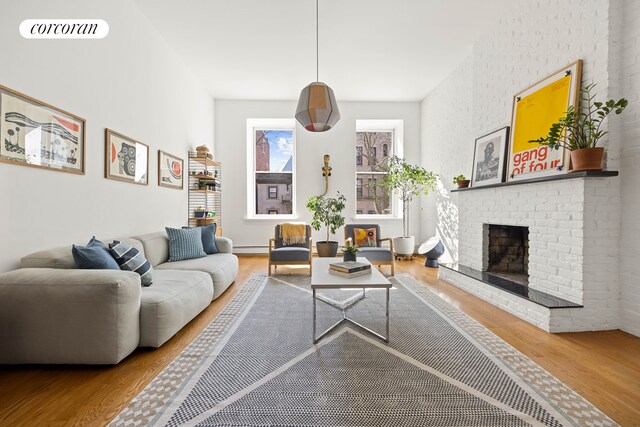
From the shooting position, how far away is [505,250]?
146 inches

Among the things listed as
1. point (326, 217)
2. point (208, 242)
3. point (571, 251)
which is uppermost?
point (326, 217)

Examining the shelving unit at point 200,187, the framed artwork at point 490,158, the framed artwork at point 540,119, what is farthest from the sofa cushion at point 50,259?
the framed artwork at point 490,158

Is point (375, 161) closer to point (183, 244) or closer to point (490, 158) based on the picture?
point (490, 158)

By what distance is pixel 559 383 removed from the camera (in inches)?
67.4

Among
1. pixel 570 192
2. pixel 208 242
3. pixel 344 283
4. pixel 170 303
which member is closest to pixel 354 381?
pixel 344 283

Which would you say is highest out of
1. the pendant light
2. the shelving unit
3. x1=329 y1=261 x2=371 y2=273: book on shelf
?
the pendant light

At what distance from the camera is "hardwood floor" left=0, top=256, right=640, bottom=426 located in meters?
1.47

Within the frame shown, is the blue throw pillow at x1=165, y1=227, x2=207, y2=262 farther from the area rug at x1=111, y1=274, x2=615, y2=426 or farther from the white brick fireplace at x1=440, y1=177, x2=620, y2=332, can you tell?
the white brick fireplace at x1=440, y1=177, x2=620, y2=332

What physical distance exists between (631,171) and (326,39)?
3601 millimetres

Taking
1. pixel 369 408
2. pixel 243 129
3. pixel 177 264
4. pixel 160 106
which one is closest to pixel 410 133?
pixel 243 129

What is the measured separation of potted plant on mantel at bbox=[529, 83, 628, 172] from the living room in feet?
0.23

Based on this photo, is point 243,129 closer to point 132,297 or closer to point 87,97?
point 87,97

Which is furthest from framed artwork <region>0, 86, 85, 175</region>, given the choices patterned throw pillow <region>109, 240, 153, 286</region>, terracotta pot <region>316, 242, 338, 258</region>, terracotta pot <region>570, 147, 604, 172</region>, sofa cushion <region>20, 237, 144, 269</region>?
terracotta pot <region>570, 147, 604, 172</region>

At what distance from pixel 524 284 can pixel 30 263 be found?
4.44 m
